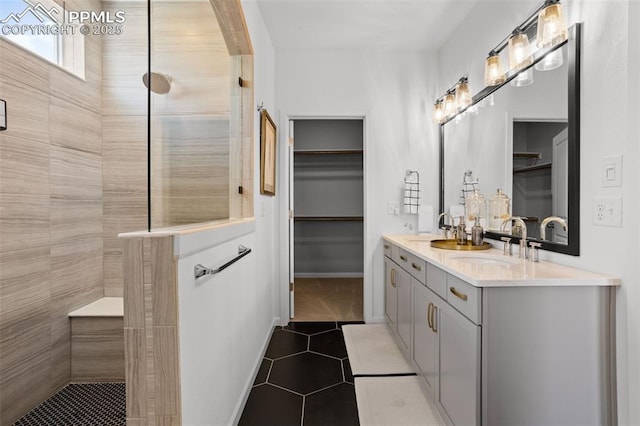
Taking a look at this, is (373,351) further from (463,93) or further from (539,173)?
(463,93)

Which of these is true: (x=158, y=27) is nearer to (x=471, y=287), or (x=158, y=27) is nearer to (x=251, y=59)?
A: (x=251, y=59)

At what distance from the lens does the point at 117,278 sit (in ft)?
8.05

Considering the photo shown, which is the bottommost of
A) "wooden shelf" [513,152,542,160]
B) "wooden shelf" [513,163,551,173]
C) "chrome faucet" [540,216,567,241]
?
"chrome faucet" [540,216,567,241]

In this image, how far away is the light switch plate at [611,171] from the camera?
4.29ft

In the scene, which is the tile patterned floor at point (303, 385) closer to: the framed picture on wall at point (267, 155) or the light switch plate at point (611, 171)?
the framed picture on wall at point (267, 155)

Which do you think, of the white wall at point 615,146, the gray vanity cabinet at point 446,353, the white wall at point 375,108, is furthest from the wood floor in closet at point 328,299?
the white wall at point 615,146

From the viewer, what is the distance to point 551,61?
169 cm

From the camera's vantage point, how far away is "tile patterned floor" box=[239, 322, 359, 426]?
1.82m

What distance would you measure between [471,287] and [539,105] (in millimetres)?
1157

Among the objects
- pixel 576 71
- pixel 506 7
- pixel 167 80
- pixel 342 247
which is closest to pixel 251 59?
pixel 167 80

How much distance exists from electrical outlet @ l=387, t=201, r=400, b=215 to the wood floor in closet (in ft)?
3.66

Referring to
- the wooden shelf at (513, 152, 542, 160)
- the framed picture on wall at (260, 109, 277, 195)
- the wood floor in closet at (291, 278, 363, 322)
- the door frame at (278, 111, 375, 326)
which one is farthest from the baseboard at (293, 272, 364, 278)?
the wooden shelf at (513, 152, 542, 160)

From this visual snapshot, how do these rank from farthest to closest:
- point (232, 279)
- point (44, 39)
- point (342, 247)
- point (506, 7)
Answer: point (342, 247) → point (506, 7) → point (44, 39) → point (232, 279)

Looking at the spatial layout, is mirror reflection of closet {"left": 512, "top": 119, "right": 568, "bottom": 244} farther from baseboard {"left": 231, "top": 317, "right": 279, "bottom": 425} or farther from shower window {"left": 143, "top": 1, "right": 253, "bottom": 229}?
baseboard {"left": 231, "top": 317, "right": 279, "bottom": 425}
